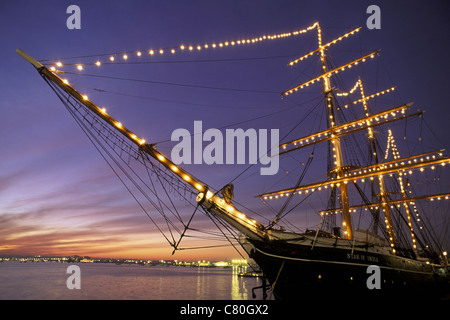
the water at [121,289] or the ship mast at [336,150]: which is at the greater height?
the ship mast at [336,150]

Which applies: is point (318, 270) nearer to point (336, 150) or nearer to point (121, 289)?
point (336, 150)

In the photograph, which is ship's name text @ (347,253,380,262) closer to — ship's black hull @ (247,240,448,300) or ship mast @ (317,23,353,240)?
ship's black hull @ (247,240,448,300)

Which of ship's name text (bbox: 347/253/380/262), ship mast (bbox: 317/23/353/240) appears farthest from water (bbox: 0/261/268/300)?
ship's name text (bbox: 347/253/380/262)

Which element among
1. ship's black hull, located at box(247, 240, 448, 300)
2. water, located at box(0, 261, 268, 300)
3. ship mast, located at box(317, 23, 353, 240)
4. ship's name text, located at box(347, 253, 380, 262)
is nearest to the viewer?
ship's black hull, located at box(247, 240, 448, 300)

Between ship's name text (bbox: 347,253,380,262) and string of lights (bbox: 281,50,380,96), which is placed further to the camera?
string of lights (bbox: 281,50,380,96)

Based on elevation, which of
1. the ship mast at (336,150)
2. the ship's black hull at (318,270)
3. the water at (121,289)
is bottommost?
the water at (121,289)

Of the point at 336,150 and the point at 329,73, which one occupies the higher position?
the point at 329,73

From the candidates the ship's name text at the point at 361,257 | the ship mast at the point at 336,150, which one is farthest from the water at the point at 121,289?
the ship's name text at the point at 361,257

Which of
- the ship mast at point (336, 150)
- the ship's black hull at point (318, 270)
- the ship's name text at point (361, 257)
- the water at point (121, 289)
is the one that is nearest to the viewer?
the ship's black hull at point (318, 270)

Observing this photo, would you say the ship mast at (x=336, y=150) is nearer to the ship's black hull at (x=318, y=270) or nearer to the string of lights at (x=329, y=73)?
the string of lights at (x=329, y=73)

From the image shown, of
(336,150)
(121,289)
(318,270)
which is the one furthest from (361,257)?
(121,289)

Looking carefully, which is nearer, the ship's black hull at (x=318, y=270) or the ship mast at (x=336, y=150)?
the ship's black hull at (x=318, y=270)
